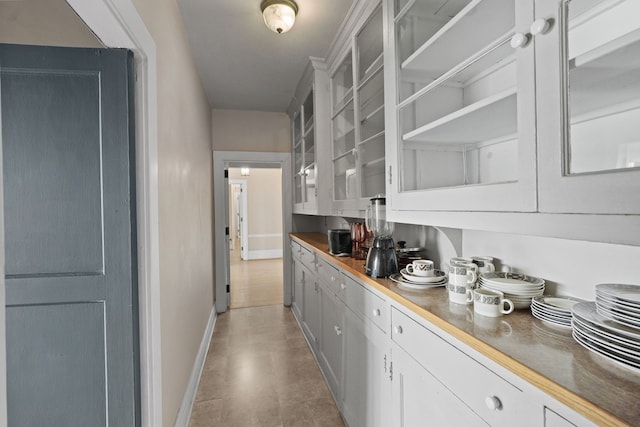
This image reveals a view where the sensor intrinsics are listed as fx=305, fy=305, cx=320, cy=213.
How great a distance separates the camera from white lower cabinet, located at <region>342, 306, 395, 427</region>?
1334mm

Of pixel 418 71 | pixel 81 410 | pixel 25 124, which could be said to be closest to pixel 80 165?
pixel 25 124

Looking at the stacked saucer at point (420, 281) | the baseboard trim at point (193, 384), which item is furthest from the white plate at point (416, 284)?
the baseboard trim at point (193, 384)

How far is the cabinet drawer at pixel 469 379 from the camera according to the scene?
0.71 m

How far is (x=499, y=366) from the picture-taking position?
29.6 inches

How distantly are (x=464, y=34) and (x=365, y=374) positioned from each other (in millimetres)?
1551

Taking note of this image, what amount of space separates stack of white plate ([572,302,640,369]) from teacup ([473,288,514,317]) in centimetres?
21

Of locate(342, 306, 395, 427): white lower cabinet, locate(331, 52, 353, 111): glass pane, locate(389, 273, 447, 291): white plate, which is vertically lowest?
locate(342, 306, 395, 427): white lower cabinet

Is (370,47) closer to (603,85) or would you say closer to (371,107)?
(371,107)

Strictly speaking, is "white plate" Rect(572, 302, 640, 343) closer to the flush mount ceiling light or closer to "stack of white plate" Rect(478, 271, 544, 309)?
"stack of white plate" Rect(478, 271, 544, 309)

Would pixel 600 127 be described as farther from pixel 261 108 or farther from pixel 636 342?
pixel 261 108

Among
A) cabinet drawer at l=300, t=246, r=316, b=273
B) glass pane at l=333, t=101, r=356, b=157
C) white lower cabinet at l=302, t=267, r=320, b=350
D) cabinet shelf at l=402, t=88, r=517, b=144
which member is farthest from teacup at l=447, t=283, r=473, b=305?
cabinet drawer at l=300, t=246, r=316, b=273

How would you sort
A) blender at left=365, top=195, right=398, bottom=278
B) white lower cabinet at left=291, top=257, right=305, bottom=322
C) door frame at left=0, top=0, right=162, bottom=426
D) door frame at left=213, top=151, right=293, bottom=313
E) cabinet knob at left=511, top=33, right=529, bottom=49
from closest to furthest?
cabinet knob at left=511, top=33, right=529, bottom=49 → door frame at left=0, top=0, right=162, bottom=426 → blender at left=365, top=195, right=398, bottom=278 → white lower cabinet at left=291, top=257, right=305, bottom=322 → door frame at left=213, top=151, right=293, bottom=313

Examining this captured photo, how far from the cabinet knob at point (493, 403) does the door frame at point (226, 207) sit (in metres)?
3.32

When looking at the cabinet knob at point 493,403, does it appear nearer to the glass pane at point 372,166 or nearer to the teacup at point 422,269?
the teacup at point 422,269
